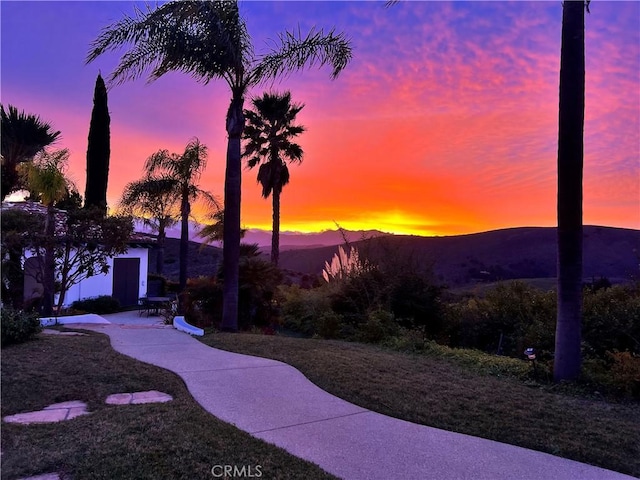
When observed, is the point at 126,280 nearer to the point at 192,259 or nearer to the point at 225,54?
the point at 225,54

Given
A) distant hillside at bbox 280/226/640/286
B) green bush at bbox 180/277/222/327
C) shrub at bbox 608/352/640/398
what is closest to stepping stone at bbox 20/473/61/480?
shrub at bbox 608/352/640/398

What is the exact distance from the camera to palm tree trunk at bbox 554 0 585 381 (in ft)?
20.0

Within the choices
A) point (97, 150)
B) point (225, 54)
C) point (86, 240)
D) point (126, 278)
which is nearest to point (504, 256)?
point (126, 278)

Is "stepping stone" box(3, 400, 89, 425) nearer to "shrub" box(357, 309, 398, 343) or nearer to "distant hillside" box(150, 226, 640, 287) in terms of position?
"shrub" box(357, 309, 398, 343)

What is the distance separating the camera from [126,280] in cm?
2020

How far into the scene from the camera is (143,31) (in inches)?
395

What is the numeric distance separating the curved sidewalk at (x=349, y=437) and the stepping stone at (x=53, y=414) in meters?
1.20

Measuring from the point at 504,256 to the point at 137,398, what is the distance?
31857mm

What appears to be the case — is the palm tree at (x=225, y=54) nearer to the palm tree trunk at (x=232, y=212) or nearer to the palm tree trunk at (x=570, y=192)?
the palm tree trunk at (x=232, y=212)

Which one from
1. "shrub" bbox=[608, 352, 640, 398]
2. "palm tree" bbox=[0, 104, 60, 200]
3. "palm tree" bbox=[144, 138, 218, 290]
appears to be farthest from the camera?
"palm tree" bbox=[144, 138, 218, 290]

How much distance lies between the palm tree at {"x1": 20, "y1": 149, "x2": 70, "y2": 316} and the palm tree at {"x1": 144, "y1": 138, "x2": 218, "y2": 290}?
27.3 ft

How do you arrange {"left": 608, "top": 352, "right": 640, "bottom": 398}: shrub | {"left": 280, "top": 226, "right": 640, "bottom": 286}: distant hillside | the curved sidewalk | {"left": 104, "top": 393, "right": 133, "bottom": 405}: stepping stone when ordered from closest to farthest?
1. the curved sidewalk
2. {"left": 104, "top": 393, "right": 133, "bottom": 405}: stepping stone
3. {"left": 608, "top": 352, "right": 640, "bottom": 398}: shrub
4. {"left": 280, "top": 226, "right": 640, "bottom": 286}: distant hillside

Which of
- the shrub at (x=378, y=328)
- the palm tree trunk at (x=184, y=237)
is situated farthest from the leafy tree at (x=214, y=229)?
the shrub at (x=378, y=328)

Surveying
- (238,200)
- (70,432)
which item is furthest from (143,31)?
(70,432)
